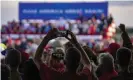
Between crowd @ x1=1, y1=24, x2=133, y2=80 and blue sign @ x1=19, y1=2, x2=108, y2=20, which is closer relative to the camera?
crowd @ x1=1, y1=24, x2=133, y2=80

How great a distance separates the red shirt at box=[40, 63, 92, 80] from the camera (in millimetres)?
3291

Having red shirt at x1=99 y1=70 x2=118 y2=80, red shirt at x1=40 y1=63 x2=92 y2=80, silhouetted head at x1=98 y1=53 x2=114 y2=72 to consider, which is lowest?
A: red shirt at x1=99 y1=70 x2=118 y2=80

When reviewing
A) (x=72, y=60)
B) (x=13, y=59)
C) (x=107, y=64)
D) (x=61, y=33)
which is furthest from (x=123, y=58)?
(x=13, y=59)

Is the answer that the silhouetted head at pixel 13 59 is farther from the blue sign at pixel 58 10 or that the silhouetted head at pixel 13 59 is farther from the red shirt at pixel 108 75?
the blue sign at pixel 58 10

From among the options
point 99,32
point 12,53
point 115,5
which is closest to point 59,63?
point 12,53

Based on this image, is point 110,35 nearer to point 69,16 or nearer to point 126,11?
point 69,16

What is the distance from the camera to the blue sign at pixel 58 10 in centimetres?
1652

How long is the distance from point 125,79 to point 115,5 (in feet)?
62.6

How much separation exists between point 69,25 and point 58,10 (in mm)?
761

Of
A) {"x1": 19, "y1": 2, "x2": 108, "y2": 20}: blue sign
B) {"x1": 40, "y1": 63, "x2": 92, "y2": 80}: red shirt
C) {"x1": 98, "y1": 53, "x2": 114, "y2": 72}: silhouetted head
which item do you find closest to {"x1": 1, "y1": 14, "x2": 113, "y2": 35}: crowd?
{"x1": 19, "y1": 2, "x2": 108, "y2": 20}: blue sign

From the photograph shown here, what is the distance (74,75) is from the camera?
3.29 meters

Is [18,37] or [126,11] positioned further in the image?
[126,11]

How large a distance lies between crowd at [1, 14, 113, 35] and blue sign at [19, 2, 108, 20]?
8.3 inches

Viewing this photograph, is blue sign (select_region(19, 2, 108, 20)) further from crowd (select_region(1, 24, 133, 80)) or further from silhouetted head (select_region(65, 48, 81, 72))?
silhouetted head (select_region(65, 48, 81, 72))
